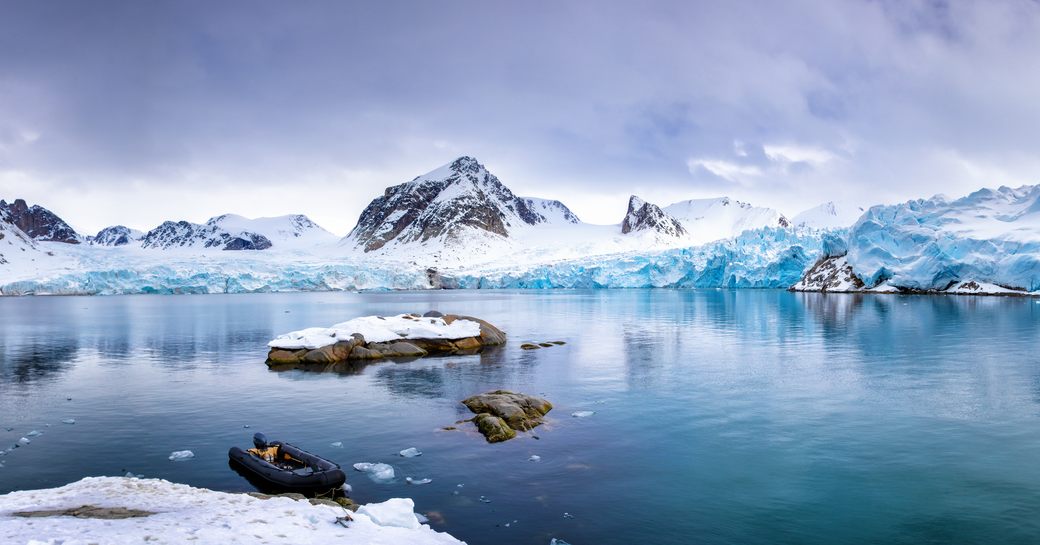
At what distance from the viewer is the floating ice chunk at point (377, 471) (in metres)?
13.2

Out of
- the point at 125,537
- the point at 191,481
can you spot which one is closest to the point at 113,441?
the point at 191,481

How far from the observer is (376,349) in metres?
32.4

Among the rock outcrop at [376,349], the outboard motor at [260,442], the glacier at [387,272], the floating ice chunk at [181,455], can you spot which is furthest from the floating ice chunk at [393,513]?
the glacier at [387,272]

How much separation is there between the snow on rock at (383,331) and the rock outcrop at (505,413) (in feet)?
44.9

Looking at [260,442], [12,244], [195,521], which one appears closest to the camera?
[195,521]

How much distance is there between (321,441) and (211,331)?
118 feet

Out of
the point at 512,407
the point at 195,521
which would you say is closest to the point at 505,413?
the point at 512,407

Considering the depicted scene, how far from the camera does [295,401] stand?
21.7 metres

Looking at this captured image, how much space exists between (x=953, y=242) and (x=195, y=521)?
8833 cm

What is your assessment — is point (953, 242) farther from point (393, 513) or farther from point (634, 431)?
point (393, 513)

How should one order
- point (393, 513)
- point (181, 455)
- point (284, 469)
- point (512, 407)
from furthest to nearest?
point (512, 407) < point (181, 455) < point (284, 469) < point (393, 513)

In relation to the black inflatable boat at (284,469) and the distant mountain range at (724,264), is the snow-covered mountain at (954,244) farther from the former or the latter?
the black inflatable boat at (284,469)

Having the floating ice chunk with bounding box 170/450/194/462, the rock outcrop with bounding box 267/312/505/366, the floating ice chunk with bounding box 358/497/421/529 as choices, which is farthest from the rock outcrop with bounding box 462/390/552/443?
the rock outcrop with bounding box 267/312/505/366

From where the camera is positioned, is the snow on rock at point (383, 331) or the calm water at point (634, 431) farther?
the snow on rock at point (383, 331)
